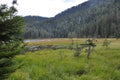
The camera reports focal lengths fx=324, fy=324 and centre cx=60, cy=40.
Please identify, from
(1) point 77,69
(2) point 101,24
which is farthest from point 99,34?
(1) point 77,69

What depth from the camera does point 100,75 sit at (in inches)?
937

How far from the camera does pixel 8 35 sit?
38.7 ft

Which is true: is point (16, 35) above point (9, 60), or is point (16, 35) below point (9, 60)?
above

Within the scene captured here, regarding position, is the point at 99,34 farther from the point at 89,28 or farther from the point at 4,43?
the point at 4,43

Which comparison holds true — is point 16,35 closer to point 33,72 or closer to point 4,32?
point 4,32

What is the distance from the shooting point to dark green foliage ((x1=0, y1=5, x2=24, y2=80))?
11.6m

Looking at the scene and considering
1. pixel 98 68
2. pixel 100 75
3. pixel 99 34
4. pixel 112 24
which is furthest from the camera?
pixel 99 34

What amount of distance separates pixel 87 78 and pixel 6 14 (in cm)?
1155

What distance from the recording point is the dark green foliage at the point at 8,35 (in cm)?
1156

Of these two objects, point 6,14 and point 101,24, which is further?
point 101,24

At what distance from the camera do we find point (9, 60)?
11.9m

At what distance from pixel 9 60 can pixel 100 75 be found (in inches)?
512

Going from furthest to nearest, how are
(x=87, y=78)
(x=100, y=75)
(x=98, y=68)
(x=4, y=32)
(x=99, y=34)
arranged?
(x=99, y=34), (x=98, y=68), (x=100, y=75), (x=87, y=78), (x=4, y=32)

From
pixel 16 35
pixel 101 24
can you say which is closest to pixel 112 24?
pixel 101 24
